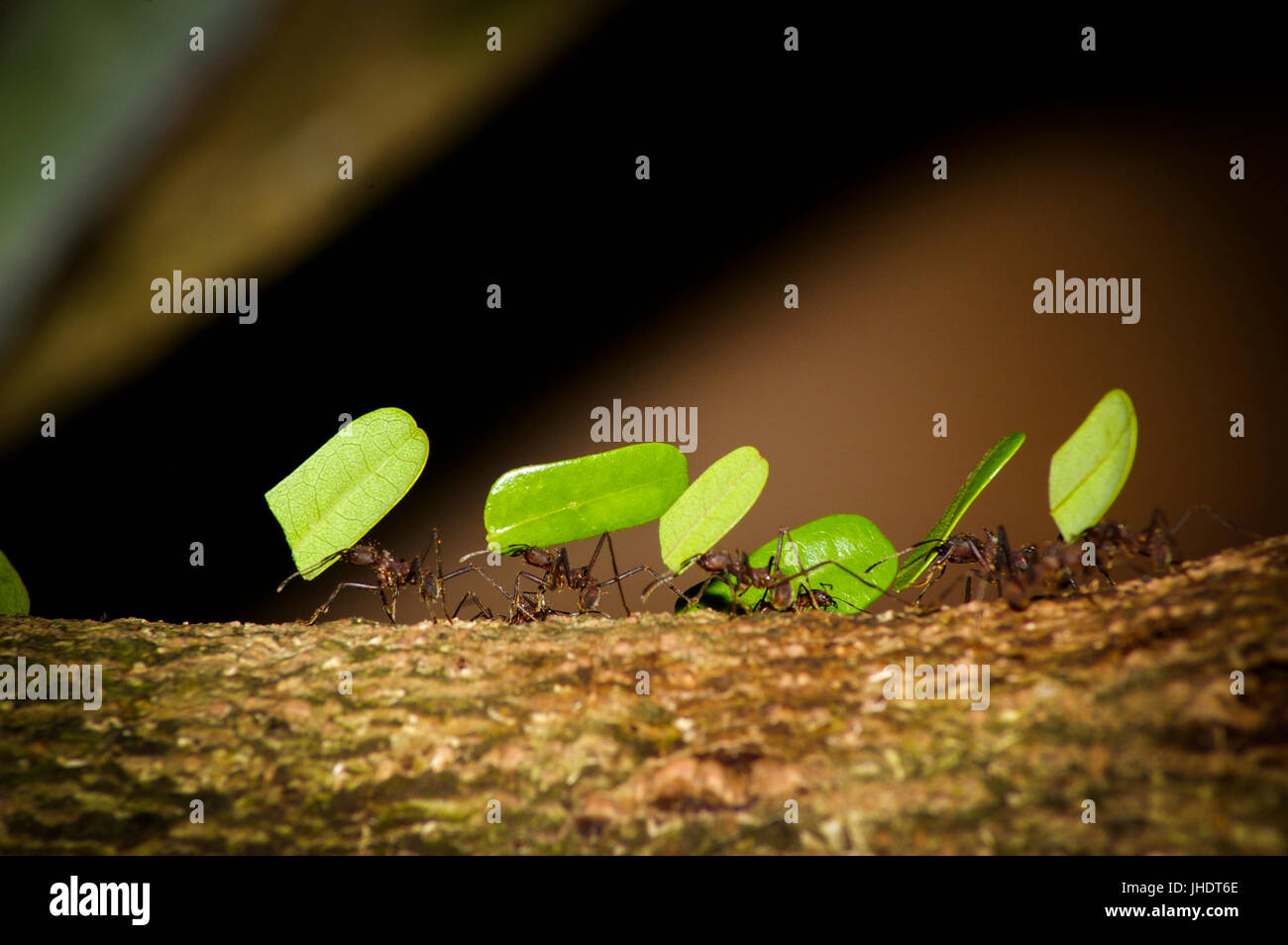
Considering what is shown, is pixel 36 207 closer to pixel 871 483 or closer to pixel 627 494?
pixel 627 494

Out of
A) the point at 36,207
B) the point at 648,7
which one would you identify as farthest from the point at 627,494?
the point at 36,207

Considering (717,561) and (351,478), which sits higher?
(351,478)

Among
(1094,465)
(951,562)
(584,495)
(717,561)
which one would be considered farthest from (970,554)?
(584,495)

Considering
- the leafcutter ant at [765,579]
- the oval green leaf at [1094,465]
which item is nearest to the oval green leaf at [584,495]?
the leafcutter ant at [765,579]

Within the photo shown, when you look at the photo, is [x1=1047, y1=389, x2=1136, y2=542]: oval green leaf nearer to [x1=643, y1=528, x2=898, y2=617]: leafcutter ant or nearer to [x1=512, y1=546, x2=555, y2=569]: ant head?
[x1=643, y1=528, x2=898, y2=617]: leafcutter ant

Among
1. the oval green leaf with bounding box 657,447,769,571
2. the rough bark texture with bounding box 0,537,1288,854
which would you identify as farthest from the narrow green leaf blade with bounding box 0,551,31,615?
the oval green leaf with bounding box 657,447,769,571

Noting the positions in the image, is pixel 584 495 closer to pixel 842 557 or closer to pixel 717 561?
pixel 717 561

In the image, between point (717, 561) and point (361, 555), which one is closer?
point (717, 561)
